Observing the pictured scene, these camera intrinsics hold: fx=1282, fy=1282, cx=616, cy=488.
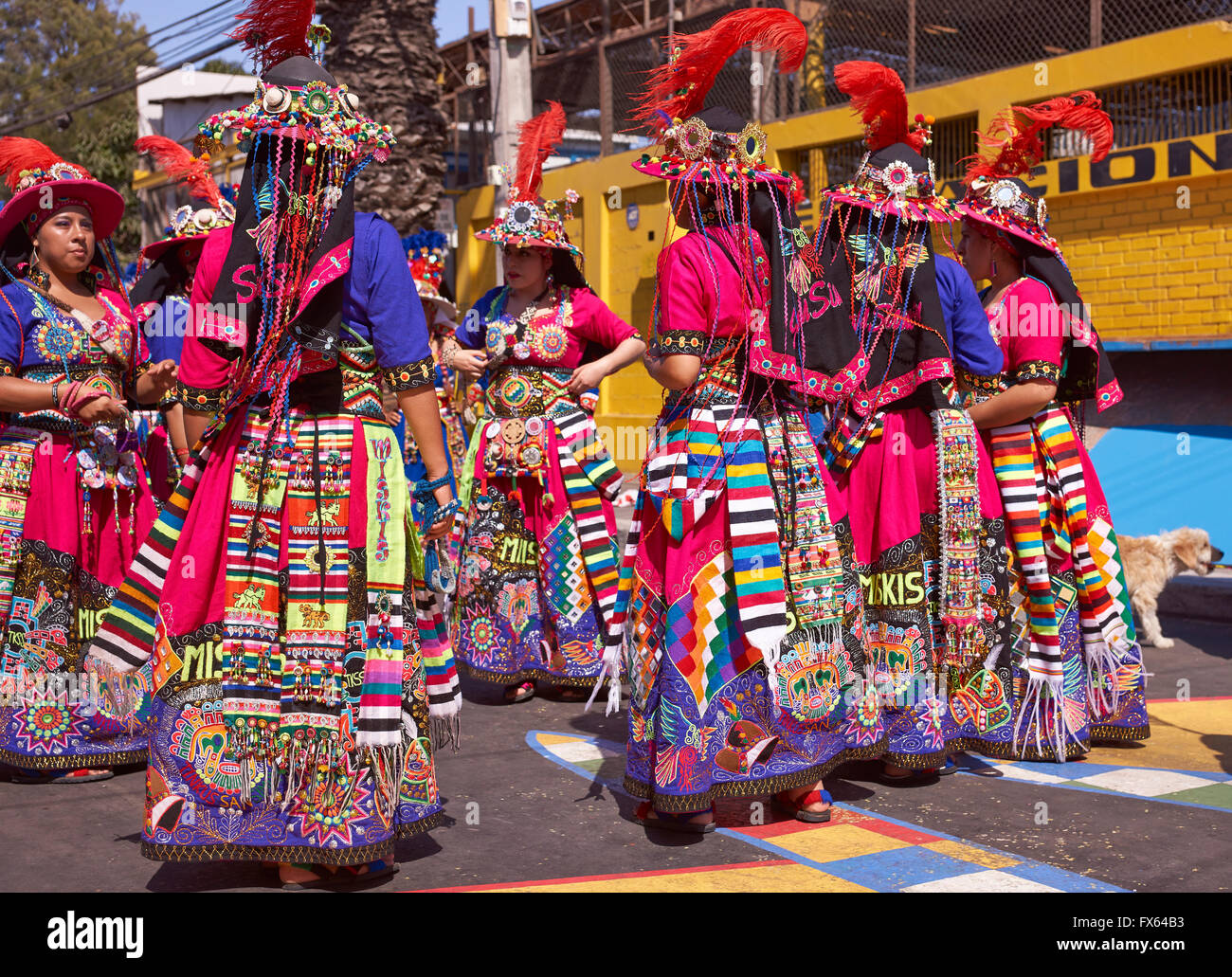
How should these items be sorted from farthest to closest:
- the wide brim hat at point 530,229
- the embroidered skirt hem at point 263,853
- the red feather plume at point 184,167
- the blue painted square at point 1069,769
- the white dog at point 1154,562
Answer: the white dog at point 1154,562 → the wide brim hat at point 530,229 → the red feather plume at point 184,167 → the blue painted square at point 1069,769 → the embroidered skirt hem at point 263,853

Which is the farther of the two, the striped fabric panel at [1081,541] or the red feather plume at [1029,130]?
the red feather plume at [1029,130]

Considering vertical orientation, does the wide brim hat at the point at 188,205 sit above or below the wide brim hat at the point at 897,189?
above

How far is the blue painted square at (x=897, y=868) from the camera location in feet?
12.9

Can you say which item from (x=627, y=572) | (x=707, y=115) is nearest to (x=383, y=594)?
(x=627, y=572)

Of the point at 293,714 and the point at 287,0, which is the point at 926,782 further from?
the point at 287,0

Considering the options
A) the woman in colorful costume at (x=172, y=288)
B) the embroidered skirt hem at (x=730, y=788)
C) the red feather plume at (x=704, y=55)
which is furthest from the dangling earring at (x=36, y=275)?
the embroidered skirt hem at (x=730, y=788)

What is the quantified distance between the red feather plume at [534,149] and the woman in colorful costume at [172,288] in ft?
5.65

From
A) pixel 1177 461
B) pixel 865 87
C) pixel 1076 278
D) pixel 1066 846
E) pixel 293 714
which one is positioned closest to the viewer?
pixel 293 714

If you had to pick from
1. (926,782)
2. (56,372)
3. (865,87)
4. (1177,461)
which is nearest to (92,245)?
(56,372)

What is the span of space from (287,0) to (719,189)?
154 centimetres

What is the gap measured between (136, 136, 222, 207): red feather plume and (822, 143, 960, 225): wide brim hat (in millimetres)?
3212

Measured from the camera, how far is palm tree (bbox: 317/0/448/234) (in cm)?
1616

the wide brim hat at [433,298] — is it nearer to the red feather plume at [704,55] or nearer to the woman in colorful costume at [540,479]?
the woman in colorful costume at [540,479]

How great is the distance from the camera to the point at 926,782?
5.14 meters
